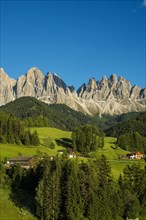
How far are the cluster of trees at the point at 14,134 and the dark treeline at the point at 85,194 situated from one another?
202 feet

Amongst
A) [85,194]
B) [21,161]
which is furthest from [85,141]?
[85,194]

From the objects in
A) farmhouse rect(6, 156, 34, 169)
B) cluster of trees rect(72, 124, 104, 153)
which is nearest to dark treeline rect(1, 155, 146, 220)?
farmhouse rect(6, 156, 34, 169)

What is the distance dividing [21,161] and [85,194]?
4229cm

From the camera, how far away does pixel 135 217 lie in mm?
95938

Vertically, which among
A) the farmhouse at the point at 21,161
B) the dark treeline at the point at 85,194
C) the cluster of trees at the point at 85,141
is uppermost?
the cluster of trees at the point at 85,141

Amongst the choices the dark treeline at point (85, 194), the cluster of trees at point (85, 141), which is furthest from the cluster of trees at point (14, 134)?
the dark treeline at point (85, 194)

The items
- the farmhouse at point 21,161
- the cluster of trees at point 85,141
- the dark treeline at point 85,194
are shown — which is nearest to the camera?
the dark treeline at point 85,194

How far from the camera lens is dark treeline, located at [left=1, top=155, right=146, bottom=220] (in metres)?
88.2

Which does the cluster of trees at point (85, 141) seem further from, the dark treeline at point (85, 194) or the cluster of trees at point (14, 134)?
the dark treeline at point (85, 194)

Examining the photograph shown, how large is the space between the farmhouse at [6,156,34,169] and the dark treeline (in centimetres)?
1803

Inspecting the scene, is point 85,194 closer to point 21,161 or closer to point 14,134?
point 21,161

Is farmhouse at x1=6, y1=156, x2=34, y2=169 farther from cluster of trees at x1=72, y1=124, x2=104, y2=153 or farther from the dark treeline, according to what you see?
cluster of trees at x1=72, y1=124, x2=104, y2=153

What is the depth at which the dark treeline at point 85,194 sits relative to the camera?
88188 millimetres

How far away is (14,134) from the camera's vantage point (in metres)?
171
